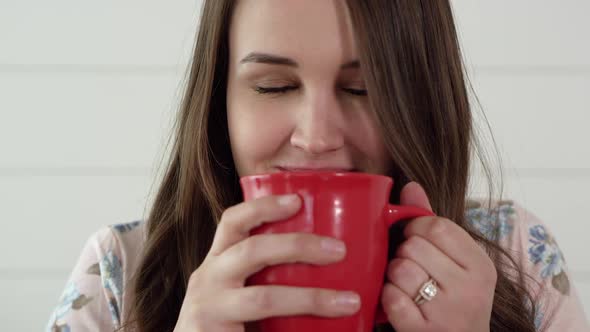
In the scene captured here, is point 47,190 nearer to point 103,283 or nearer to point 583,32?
point 103,283

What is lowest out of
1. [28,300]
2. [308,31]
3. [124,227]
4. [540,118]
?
[28,300]

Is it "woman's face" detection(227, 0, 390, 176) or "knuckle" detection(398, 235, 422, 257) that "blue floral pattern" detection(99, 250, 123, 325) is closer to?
"woman's face" detection(227, 0, 390, 176)

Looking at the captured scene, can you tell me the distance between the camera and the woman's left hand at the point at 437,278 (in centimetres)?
65

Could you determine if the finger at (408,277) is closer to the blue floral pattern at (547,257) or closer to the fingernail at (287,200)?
the fingernail at (287,200)

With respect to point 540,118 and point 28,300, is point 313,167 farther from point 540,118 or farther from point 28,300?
point 28,300

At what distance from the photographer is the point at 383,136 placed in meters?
0.90

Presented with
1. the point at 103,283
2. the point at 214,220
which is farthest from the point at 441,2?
the point at 103,283

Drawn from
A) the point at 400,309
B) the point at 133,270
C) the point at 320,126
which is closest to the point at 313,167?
the point at 320,126

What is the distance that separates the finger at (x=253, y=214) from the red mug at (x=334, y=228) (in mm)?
11

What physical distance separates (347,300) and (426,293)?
11cm

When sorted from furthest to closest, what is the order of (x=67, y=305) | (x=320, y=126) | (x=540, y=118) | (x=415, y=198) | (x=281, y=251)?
(x=540, y=118) < (x=67, y=305) < (x=320, y=126) < (x=415, y=198) < (x=281, y=251)

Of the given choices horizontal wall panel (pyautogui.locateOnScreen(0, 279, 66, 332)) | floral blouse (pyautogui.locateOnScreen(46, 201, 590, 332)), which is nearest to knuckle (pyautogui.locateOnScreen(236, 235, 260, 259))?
floral blouse (pyautogui.locateOnScreen(46, 201, 590, 332))

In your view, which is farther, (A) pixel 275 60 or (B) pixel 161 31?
(B) pixel 161 31

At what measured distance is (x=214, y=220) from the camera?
1095 millimetres
